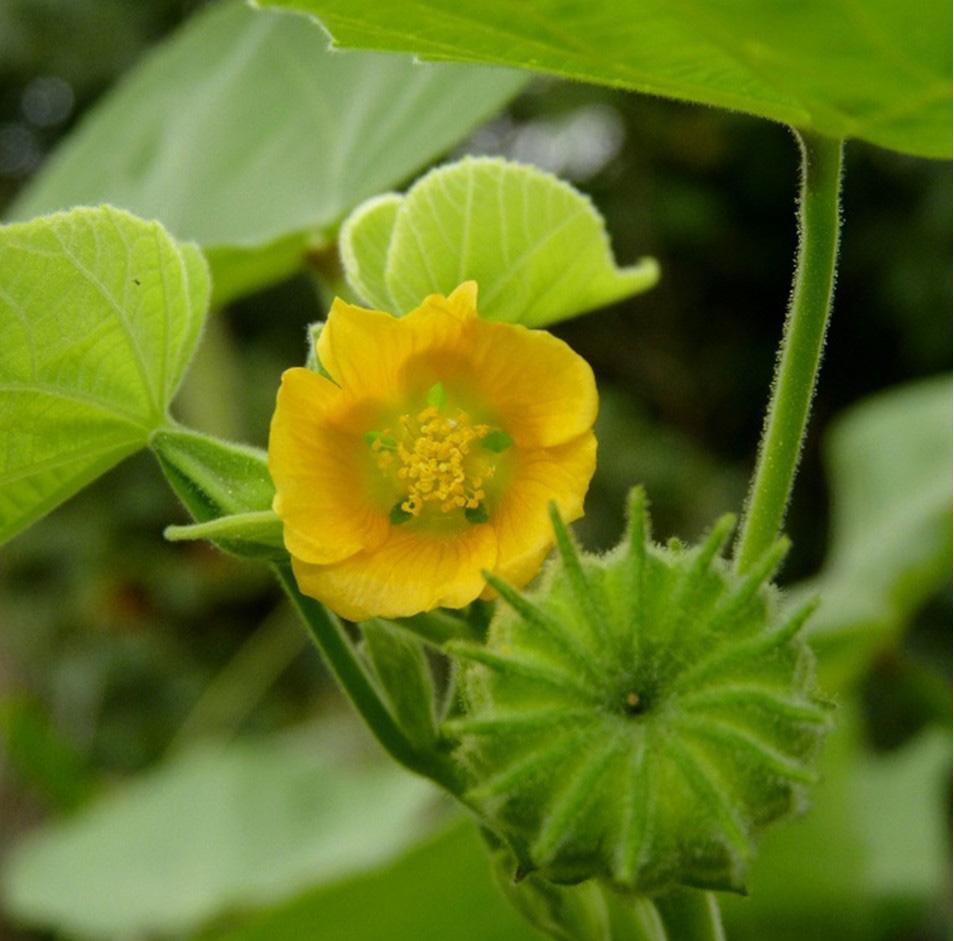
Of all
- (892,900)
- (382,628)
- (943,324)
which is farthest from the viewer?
(943,324)

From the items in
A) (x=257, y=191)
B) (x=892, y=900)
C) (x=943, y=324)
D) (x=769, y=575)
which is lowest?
(x=943, y=324)

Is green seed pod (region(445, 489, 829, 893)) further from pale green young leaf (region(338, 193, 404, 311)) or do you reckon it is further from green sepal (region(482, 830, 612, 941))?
pale green young leaf (region(338, 193, 404, 311))

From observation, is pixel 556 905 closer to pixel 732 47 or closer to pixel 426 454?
pixel 426 454

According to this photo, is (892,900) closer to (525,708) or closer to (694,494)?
(525,708)

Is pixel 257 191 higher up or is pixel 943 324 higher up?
pixel 257 191

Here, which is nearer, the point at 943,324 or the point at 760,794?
the point at 760,794

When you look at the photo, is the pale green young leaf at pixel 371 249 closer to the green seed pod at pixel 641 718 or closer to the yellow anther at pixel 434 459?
the yellow anther at pixel 434 459

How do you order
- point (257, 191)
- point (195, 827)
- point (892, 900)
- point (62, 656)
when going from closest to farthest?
point (257, 191) → point (892, 900) → point (195, 827) → point (62, 656)

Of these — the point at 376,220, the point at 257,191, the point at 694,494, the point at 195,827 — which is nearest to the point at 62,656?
the point at 195,827
